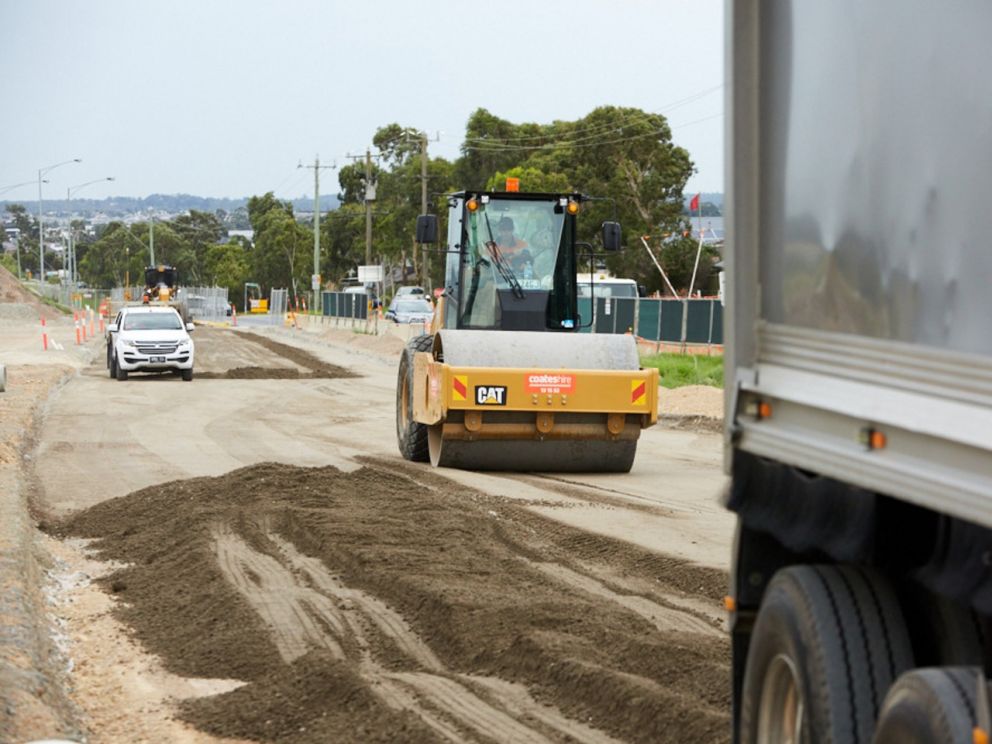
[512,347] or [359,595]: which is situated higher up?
[512,347]

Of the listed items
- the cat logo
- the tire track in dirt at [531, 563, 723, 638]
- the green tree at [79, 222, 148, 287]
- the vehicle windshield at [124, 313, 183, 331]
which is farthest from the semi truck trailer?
the green tree at [79, 222, 148, 287]

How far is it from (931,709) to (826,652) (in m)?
0.74

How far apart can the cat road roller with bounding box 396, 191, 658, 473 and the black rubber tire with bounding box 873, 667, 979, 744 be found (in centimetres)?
1240

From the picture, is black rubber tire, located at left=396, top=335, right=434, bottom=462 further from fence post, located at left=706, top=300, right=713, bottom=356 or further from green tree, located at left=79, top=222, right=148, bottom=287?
green tree, located at left=79, top=222, right=148, bottom=287

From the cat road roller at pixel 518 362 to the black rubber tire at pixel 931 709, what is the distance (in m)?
12.4

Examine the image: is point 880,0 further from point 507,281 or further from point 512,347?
point 507,281

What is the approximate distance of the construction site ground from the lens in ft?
23.5

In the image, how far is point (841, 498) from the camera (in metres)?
4.29

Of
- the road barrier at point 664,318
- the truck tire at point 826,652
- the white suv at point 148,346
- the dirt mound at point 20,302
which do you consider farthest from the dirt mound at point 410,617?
the dirt mound at point 20,302

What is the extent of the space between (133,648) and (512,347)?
7.88m

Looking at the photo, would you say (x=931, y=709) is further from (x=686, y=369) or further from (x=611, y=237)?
(x=686, y=369)

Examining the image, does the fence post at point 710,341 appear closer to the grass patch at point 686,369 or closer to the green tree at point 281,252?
the grass patch at point 686,369

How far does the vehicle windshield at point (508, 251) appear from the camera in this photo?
17609 millimetres

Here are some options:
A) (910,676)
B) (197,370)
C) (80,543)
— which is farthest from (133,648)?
(197,370)
